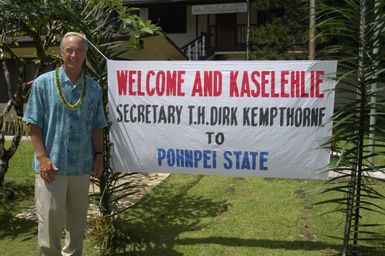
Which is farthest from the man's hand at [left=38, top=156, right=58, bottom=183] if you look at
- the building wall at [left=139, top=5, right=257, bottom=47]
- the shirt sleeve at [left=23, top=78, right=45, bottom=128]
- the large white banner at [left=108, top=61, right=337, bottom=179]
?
the building wall at [left=139, top=5, right=257, bottom=47]

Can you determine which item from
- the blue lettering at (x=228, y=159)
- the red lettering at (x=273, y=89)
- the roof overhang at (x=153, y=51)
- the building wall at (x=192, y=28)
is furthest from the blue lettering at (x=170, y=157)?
the building wall at (x=192, y=28)

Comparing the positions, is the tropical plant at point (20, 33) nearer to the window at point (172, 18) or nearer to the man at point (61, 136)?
the man at point (61, 136)

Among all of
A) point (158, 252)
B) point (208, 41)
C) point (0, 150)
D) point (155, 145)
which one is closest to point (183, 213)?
point (158, 252)

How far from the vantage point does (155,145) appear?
159 inches

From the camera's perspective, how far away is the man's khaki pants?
3.12 m

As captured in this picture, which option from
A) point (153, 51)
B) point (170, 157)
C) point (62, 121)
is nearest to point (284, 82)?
point (170, 157)

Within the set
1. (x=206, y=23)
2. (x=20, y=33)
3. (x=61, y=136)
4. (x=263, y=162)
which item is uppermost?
(x=206, y=23)

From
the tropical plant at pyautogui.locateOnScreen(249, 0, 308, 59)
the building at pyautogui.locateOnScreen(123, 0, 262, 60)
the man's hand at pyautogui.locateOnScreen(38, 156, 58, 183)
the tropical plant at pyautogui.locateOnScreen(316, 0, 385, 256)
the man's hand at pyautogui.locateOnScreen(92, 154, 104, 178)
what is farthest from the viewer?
the building at pyautogui.locateOnScreen(123, 0, 262, 60)

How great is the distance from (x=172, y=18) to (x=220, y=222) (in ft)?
52.4

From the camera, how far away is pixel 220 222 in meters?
4.84

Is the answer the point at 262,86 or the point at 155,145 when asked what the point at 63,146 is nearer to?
the point at 155,145

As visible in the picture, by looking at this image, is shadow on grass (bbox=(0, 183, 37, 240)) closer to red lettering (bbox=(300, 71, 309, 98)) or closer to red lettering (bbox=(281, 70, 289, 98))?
red lettering (bbox=(281, 70, 289, 98))

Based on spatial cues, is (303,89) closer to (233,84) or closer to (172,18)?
(233,84)

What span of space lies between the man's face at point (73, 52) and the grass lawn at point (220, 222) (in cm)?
192
